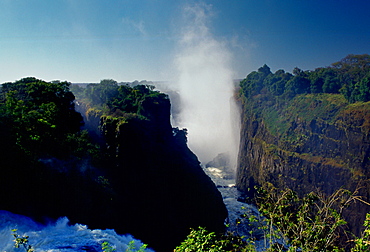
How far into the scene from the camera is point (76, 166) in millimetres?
19453

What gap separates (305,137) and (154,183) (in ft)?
91.5

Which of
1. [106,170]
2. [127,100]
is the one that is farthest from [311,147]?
[106,170]

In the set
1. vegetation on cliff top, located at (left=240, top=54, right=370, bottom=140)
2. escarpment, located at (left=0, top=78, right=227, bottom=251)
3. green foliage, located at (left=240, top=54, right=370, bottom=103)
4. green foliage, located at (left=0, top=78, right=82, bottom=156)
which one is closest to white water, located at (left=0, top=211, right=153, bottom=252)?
escarpment, located at (left=0, top=78, right=227, bottom=251)

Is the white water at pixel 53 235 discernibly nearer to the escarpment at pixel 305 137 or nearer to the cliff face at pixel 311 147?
the escarpment at pixel 305 137

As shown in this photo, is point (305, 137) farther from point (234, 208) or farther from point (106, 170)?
point (106, 170)

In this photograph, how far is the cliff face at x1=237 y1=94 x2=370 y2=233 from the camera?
31.8 m

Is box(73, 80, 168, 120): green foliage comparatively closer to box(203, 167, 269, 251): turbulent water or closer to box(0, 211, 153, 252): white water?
box(0, 211, 153, 252): white water

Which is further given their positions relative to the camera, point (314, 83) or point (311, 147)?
point (314, 83)

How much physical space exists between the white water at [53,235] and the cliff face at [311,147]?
29.3m

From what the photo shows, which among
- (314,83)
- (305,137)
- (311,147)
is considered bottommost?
(311,147)

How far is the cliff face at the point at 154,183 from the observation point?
22.8 m

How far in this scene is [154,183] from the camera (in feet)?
84.6

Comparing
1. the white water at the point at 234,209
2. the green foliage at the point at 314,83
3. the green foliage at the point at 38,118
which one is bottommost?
the white water at the point at 234,209

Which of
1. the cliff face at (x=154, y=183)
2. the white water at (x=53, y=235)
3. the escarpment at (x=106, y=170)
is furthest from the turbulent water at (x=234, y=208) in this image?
the white water at (x=53, y=235)
